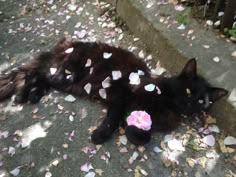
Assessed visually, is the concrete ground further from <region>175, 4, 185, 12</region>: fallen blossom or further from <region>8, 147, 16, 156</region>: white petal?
<region>175, 4, 185, 12</region>: fallen blossom

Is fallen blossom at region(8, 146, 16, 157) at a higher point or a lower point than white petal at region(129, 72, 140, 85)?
lower

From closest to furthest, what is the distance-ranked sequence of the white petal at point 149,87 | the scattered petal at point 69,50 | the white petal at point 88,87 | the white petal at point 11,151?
the white petal at point 11,151
the white petal at point 149,87
the white petal at point 88,87
the scattered petal at point 69,50

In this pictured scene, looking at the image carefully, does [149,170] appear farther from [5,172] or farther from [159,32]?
[159,32]

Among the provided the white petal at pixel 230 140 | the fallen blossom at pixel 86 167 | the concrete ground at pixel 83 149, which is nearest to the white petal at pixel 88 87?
the concrete ground at pixel 83 149

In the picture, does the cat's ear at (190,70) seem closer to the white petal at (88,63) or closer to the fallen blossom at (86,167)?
the white petal at (88,63)

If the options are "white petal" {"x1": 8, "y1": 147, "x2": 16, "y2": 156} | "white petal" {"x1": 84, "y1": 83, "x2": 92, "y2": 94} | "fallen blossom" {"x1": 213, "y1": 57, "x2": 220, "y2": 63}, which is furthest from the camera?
"white petal" {"x1": 84, "y1": 83, "x2": 92, "y2": 94}

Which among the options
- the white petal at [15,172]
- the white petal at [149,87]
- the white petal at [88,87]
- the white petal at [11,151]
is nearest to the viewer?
the white petal at [15,172]

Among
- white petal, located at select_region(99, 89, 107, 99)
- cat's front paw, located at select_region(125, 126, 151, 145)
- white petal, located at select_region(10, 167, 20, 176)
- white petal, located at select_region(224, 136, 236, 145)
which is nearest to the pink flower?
cat's front paw, located at select_region(125, 126, 151, 145)
